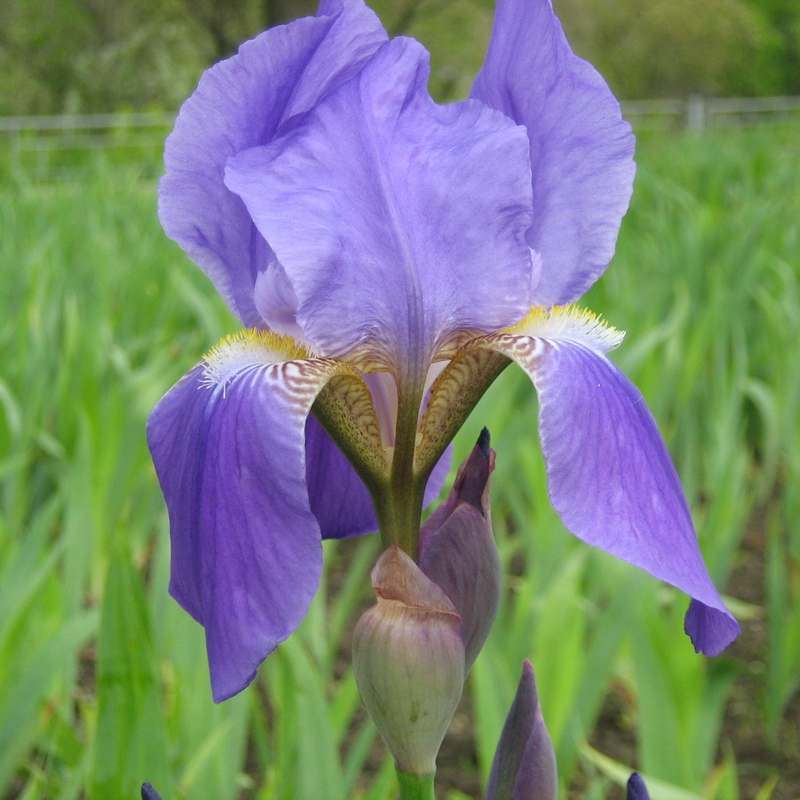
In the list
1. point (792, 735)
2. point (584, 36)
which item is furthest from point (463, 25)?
point (792, 735)

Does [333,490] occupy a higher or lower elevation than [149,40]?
higher

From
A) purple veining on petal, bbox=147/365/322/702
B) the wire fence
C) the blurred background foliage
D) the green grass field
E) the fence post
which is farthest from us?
the blurred background foliage

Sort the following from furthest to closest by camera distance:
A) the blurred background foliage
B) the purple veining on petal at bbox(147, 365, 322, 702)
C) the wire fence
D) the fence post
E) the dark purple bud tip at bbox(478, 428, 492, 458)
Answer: the blurred background foliage < the fence post < the wire fence < the dark purple bud tip at bbox(478, 428, 492, 458) < the purple veining on petal at bbox(147, 365, 322, 702)

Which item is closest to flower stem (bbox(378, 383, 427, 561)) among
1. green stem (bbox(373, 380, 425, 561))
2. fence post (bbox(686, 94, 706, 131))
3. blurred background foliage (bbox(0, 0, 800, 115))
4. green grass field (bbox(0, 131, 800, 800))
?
green stem (bbox(373, 380, 425, 561))

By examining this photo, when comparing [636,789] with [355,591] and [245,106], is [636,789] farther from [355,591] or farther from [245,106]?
[355,591]

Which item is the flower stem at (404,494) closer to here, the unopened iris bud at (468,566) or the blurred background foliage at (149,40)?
the unopened iris bud at (468,566)

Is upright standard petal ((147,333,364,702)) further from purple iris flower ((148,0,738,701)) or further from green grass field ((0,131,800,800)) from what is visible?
green grass field ((0,131,800,800))

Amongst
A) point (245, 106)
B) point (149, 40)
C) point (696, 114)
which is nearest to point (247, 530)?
point (245, 106)
